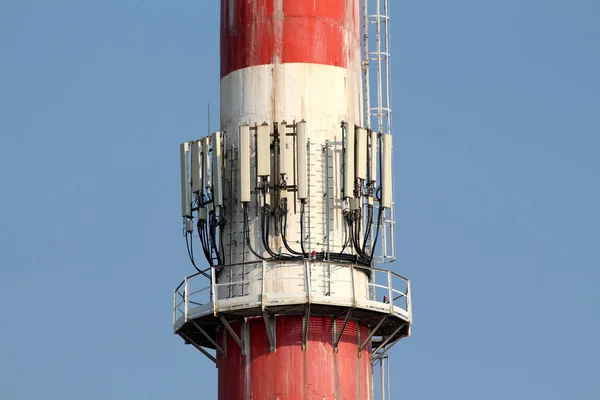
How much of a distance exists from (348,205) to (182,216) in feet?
20.9

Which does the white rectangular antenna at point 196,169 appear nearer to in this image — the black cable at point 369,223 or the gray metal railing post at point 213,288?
the gray metal railing post at point 213,288

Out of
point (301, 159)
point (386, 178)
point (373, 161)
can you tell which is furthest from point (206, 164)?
point (386, 178)

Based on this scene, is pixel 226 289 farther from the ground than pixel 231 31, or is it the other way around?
pixel 231 31

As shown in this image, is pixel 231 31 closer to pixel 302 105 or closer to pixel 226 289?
pixel 302 105

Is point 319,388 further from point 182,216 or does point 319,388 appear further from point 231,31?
point 231,31

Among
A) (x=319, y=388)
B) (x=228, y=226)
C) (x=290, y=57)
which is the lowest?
(x=319, y=388)

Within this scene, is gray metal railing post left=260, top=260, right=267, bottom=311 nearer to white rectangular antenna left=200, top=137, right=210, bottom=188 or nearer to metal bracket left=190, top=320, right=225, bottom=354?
metal bracket left=190, top=320, right=225, bottom=354

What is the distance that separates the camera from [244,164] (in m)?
85.7

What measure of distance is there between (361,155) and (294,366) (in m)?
8.15

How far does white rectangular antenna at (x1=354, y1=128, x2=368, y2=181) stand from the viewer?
85812mm

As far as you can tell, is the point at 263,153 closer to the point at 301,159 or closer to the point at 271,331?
the point at 301,159

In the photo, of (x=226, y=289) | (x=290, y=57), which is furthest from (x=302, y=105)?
(x=226, y=289)

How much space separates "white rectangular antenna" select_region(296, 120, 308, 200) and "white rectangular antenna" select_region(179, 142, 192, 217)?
15.6 ft

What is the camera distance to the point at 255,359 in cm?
8488
